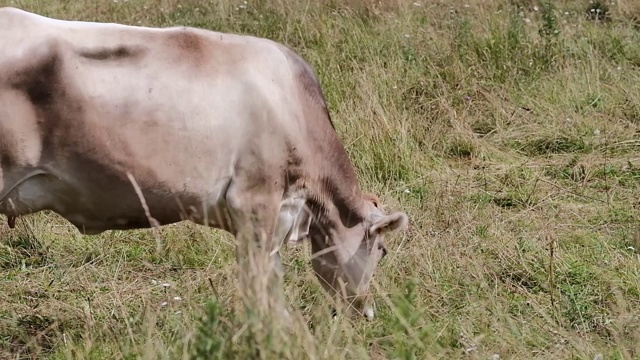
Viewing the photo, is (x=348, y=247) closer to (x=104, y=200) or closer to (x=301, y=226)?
(x=301, y=226)

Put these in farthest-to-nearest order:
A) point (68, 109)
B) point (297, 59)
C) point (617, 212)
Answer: point (617, 212) < point (297, 59) < point (68, 109)

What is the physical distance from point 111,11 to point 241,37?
539cm

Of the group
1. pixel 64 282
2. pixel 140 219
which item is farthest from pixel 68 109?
pixel 64 282

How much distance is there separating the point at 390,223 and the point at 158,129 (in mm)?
1311

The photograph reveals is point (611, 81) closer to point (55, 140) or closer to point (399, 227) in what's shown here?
point (399, 227)

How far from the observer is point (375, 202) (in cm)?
551

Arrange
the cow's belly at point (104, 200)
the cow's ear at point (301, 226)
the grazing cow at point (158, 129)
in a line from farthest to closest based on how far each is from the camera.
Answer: the cow's ear at point (301, 226) < the cow's belly at point (104, 200) < the grazing cow at point (158, 129)

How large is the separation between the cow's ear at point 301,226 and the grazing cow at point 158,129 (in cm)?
2

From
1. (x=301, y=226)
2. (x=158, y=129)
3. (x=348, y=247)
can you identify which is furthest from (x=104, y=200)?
(x=348, y=247)

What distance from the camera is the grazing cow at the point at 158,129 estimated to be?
14.2ft

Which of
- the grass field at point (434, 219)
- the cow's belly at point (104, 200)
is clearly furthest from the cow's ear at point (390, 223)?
the cow's belly at point (104, 200)

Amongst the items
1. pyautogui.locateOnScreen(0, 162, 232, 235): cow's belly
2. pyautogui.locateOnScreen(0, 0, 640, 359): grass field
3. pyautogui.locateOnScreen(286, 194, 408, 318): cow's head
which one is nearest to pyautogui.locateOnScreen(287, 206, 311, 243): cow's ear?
pyautogui.locateOnScreen(286, 194, 408, 318): cow's head

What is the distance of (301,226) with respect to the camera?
17.2 ft

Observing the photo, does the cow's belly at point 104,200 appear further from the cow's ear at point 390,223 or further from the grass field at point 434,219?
the cow's ear at point 390,223
